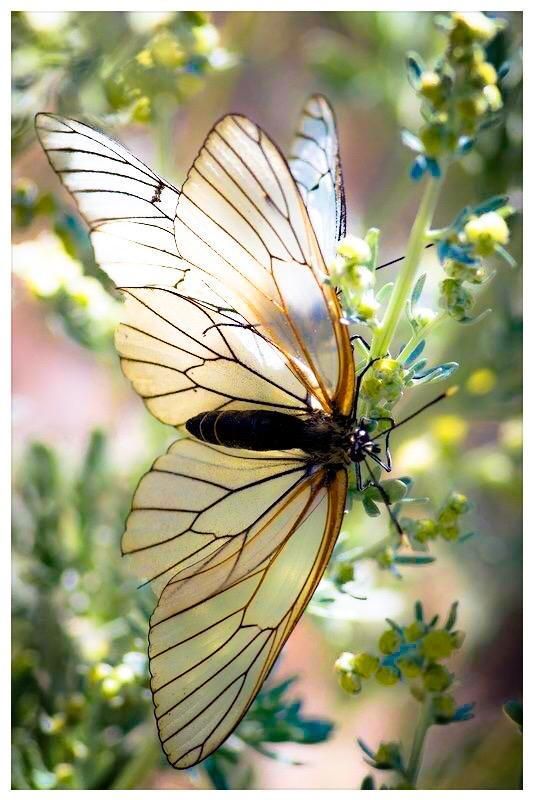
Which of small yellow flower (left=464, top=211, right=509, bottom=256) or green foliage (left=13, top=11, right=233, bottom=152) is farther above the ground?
green foliage (left=13, top=11, right=233, bottom=152)

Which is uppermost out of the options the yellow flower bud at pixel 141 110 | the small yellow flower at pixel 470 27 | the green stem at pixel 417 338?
the yellow flower bud at pixel 141 110

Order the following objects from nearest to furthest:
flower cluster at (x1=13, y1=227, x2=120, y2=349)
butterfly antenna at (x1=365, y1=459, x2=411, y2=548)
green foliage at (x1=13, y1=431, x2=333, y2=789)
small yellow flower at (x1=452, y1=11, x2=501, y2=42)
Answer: small yellow flower at (x1=452, y1=11, x2=501, y2=42) → butterfly antenna at (x1=365, y1=459, x2=411, y2=548) → green foliage at (x1=13, y1=431, x2=333, y2=789) → flower cluster at (x1=13, y1=227, x2=120, y2=349)

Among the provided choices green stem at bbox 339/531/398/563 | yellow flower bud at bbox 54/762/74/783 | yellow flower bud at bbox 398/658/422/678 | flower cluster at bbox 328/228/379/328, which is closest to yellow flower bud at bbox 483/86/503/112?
flower cluster at bbox 328/228/379/328

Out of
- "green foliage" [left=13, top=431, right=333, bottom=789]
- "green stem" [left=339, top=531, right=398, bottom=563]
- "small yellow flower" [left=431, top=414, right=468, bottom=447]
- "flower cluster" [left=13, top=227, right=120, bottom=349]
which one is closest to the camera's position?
"green stem" [left=339, top=531, right=398, bottom=563]

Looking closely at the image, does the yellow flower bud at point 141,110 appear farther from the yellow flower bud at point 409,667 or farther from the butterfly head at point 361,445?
the yellow flower bud at point 409,667

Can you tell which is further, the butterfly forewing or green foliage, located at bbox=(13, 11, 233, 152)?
green foliage, located at bbox=(13, 11, 233, 152)

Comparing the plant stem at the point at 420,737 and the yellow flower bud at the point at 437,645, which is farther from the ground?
the yellow flower bud at the point at 437,645

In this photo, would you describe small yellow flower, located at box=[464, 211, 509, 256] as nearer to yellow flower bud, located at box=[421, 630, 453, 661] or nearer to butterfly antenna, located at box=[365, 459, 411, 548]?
butterfly antenna, located at box=[365, 459, 411, 548]

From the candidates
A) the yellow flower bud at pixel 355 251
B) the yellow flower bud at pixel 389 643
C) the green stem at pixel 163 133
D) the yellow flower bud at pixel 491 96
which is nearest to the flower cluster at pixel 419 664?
the yellow flower bud at pixel 389 643
